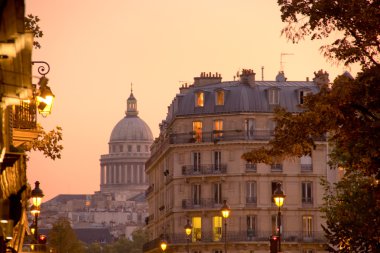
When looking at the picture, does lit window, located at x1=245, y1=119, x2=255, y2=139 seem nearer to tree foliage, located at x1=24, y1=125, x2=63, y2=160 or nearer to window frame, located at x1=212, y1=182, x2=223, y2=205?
window frame, located at x1=212, y1=182, x2=223, y2=205

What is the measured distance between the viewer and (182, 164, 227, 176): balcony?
118250 millimetres

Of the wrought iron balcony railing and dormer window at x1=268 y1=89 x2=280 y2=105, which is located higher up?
dormer window at x1=268 y1=89 x2=280 y2=105

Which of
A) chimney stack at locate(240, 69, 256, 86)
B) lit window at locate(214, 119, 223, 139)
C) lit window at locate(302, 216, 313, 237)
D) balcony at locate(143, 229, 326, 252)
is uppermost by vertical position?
chimney stack at locate(240, 69, 256, 86)

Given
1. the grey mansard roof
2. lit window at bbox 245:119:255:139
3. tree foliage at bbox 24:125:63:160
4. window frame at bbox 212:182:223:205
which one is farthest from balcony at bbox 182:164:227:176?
tree foliage at bbox 24:125:63:160

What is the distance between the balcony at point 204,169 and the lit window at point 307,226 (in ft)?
26.3

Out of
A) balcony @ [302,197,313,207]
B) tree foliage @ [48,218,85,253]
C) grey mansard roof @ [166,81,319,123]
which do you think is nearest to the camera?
balcony @ [302,197,313,207]

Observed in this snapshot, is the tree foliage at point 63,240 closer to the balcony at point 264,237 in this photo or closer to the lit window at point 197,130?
the lit window at point 197,130

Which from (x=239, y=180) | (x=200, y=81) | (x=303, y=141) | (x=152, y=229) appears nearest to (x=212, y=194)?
(x=239, y=180)

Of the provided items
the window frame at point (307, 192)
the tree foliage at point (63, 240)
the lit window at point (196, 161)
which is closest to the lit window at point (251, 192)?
the window frame at point (307, 192)

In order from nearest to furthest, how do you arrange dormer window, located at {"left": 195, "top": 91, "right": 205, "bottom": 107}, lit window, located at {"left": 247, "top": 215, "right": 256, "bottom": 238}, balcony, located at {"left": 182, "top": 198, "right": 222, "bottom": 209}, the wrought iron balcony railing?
the wrought iron balcony railing
lit window, located at {"left": 247, "top": 215, "right": 256, "bottom": 238}
balcony, located at {"left": 182, "top": 198, "right": 222, "bottom": 209}
dormer window, located at {"left": 195, "top": 91, "right": 205, "bottom": 107}

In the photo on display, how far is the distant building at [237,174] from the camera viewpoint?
115m

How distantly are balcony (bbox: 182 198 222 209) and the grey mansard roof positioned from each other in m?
7.25

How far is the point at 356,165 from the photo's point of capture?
31.0 meters

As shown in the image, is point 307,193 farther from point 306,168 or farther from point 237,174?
point 237,174
